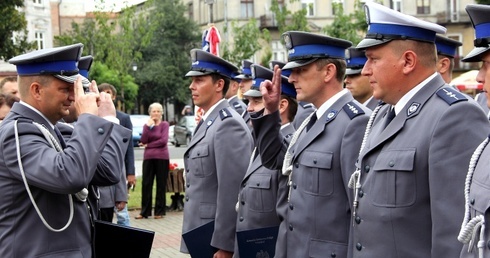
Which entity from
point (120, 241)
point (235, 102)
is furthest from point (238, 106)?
point (120, 241)

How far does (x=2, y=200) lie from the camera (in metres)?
4.18

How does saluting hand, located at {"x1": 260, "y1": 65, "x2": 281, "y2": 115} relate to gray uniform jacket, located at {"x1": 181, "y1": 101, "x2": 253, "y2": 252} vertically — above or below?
above

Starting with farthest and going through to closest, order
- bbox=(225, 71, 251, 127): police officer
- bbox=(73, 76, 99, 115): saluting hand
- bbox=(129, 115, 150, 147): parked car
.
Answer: bbox=(129, 115, 150, 147): parked car < bbox=(225, 71, 251, 127): police officer < bbox=(73, 76, 99, 115): saluting hand

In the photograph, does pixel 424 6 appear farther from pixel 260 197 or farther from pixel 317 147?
pixel 317 147

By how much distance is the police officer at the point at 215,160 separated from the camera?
20.5ft

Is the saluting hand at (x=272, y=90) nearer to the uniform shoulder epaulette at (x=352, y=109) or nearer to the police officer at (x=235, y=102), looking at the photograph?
the uniform shoulder epaulette at (x=352, y=109)

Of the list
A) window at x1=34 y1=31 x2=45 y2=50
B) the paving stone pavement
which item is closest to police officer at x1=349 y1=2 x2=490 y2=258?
the paving stone pavement

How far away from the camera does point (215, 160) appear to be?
6406 mm

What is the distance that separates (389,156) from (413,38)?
611 millimetres

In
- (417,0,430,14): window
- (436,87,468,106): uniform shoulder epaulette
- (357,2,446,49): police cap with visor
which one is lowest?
(436,87,468,106): uniform shoulder epaulette

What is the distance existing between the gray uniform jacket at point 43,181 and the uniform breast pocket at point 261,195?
1.85 m

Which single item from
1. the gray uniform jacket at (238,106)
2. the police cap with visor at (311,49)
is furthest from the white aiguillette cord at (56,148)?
the gray uniform jacket at (238,106)

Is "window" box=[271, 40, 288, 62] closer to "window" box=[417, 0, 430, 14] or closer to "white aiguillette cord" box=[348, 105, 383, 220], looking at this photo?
"window" box=[417, 0, 430, 14]

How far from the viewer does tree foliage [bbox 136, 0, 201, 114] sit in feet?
197
